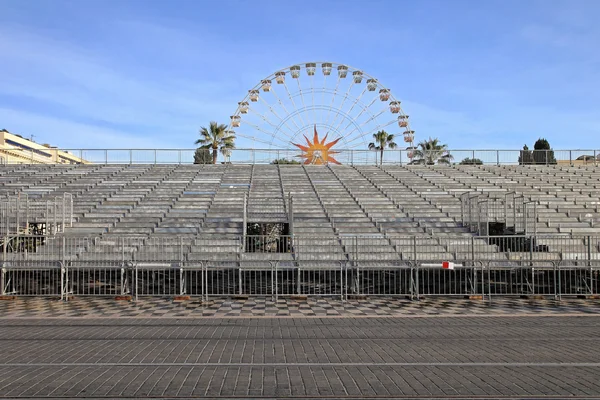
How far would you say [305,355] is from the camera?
306 inches

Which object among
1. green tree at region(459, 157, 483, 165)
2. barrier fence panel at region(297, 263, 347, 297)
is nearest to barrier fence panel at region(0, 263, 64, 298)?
barrier fence panel at region(297, 263, 347, 297)

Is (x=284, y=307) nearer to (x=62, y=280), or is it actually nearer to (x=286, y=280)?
(x=286, y=280)

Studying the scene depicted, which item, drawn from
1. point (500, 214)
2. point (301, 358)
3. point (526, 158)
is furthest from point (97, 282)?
point (526, 158)

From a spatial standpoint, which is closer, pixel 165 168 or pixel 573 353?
pixel 573 353

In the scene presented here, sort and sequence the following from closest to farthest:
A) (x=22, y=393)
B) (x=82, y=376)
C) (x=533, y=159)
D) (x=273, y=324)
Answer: (x=22, y=393) → (x=82, y=376) → (x=273, y=324) → (x=533, y=159)

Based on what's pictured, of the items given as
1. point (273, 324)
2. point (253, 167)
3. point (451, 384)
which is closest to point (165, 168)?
point (253, 167)

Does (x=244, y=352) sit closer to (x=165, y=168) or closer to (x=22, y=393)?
(x=22, y=393)

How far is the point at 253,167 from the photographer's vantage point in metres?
35.1

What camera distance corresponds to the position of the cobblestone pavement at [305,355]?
19.5 ft

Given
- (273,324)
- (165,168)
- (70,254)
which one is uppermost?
(165,168)

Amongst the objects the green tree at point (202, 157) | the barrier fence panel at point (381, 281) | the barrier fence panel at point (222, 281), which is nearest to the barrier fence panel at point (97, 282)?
the barrier fence panel at point (222, 281)

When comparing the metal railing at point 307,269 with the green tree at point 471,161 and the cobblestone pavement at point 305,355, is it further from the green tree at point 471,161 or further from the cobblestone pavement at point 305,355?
the green tree at point 471,161

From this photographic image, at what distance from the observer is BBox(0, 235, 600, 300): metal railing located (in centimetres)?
1482

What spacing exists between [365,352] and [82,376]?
4.04 m
